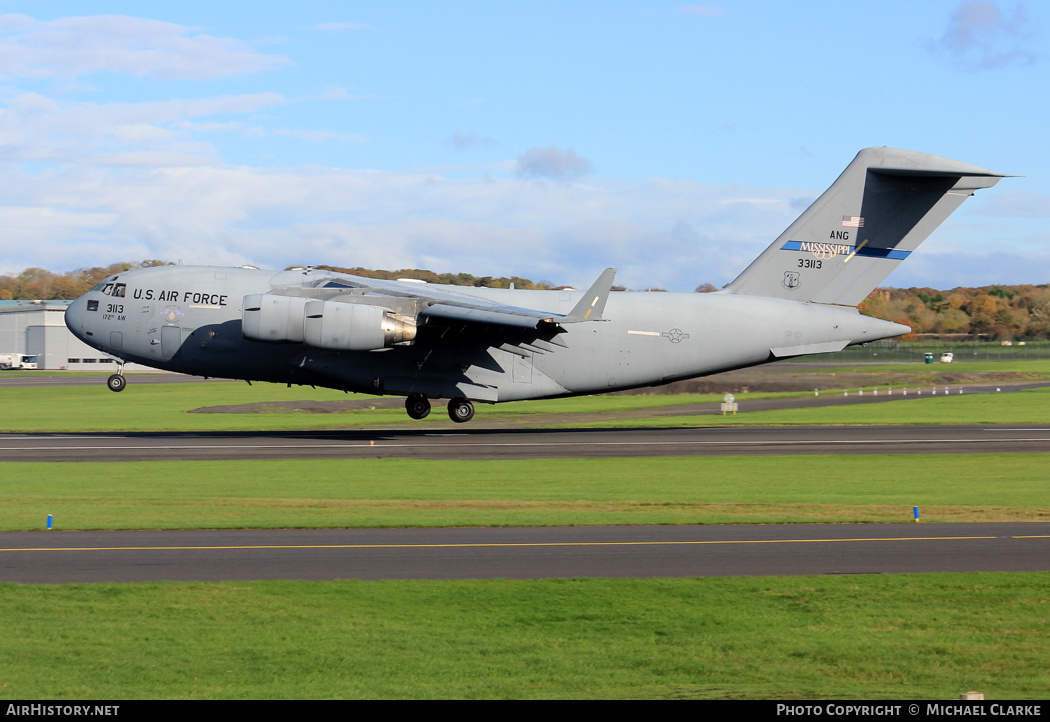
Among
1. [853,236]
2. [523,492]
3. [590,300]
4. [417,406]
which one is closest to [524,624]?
[523,492]

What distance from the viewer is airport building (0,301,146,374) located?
353 ft

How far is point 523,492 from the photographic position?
70.1 ft

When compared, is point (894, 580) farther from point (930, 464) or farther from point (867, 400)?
point (867, 400)

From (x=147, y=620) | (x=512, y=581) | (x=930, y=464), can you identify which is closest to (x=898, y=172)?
(x=930, y=464)

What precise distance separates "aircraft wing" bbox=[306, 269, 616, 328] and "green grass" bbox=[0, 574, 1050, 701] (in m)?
17.9

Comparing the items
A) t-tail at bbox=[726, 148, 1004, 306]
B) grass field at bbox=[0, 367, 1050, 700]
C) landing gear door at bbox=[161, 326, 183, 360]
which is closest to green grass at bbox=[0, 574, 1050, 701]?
grass field at bbox=[0, 367, 1050, 700]

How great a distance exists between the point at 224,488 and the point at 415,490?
4.20m

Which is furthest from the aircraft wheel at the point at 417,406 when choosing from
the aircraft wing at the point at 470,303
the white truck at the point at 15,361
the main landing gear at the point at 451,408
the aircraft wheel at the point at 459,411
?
the white truck at the point at 15,361

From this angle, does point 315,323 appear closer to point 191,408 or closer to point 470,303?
point 470,303

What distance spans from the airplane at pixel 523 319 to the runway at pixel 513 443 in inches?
73.5

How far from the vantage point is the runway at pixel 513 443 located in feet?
94.0

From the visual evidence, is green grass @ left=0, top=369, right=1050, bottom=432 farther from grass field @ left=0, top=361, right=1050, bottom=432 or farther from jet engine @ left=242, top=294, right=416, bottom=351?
jet engine @ left=242, top=294, right=416, bottom=351

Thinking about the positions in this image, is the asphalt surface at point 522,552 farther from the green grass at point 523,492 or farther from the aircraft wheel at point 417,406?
the aircraft wheel at point 417,406

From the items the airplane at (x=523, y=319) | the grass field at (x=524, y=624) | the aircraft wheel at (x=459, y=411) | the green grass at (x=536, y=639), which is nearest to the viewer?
the green grass at (x=536, y=639)
